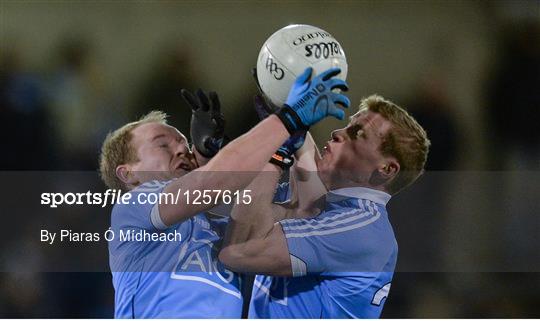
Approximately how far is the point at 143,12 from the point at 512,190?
1.99 meters

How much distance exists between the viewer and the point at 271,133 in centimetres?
257

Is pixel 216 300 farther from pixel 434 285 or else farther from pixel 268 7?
pixel 268 7

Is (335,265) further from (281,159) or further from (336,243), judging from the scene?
(281,159)

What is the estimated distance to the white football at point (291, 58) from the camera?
2584 millimetres

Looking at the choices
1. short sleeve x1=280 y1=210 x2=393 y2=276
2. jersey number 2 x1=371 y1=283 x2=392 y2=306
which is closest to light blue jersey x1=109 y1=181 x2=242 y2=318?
short sleeve x1=280 y1=210 x2=393 y2=276

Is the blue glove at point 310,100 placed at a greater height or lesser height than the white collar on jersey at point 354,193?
greater

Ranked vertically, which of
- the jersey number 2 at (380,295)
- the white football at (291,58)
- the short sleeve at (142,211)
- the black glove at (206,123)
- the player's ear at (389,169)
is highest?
the white football at (291,58)

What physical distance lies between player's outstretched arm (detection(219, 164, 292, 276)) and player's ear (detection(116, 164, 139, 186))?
49 centimetres

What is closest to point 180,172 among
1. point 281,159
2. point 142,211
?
point 142,211

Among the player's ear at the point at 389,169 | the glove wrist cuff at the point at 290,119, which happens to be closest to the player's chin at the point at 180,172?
the glove wrist cuff at the point at 290,119

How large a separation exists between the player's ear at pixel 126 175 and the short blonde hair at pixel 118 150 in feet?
0.05

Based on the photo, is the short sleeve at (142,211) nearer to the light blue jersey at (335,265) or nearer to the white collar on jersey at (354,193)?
the light blue jersey at (335,265)

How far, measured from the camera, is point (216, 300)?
2.76 metres

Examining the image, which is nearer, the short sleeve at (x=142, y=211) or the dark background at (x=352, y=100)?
the short sleeve at (x=142, y=211)
